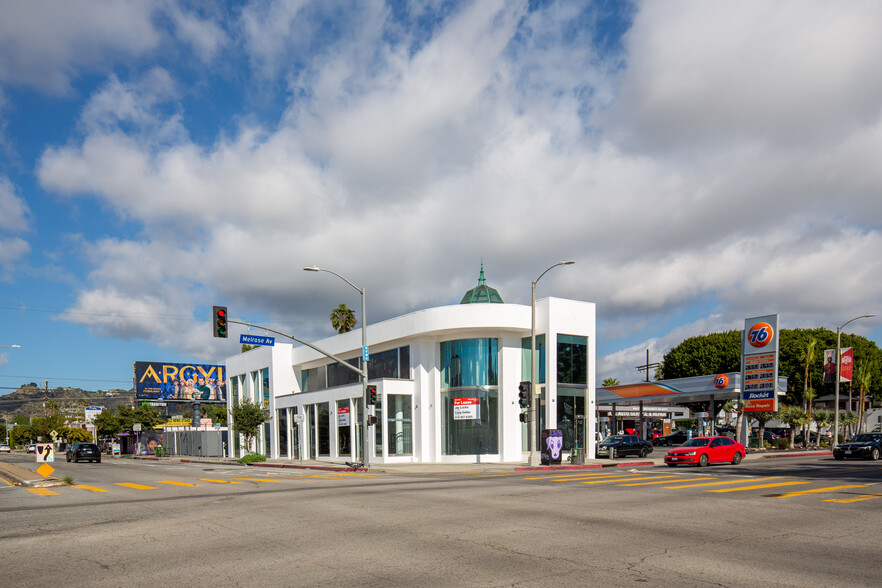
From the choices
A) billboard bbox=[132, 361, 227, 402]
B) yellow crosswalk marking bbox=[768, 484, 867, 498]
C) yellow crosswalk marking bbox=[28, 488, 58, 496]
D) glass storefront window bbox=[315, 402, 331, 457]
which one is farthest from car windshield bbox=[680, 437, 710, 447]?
billboard bbox=[132, 361, 227, 402]

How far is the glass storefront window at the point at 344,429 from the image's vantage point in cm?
4178

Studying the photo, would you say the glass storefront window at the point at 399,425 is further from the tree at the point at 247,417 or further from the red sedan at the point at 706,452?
the red sedan at the point at 706,452

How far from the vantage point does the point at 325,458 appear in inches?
1762

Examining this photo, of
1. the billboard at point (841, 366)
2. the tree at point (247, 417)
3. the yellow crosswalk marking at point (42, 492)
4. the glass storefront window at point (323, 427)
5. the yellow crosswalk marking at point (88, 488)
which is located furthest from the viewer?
the billboard at point (841, 366)

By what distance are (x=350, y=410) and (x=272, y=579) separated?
1318 inches

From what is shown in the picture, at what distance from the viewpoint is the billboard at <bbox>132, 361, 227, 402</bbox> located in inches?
3118

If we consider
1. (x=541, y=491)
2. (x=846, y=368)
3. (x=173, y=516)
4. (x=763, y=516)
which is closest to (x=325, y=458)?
(x=541, y=491)

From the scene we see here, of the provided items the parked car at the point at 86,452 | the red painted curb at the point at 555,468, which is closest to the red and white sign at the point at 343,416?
the red painted curb at the point at 555,468

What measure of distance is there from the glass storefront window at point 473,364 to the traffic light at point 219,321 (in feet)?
44.8

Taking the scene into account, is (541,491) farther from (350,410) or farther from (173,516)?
(350,410)

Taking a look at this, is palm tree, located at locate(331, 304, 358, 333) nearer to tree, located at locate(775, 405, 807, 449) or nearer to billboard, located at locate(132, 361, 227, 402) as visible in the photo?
billboard, located at locate(132, 361, 227, 402)

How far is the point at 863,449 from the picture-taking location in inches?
1475

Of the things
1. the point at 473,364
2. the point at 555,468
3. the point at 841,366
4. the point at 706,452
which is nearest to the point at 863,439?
the point at 706,452

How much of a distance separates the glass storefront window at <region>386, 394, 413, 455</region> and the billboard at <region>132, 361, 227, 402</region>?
156 ft
